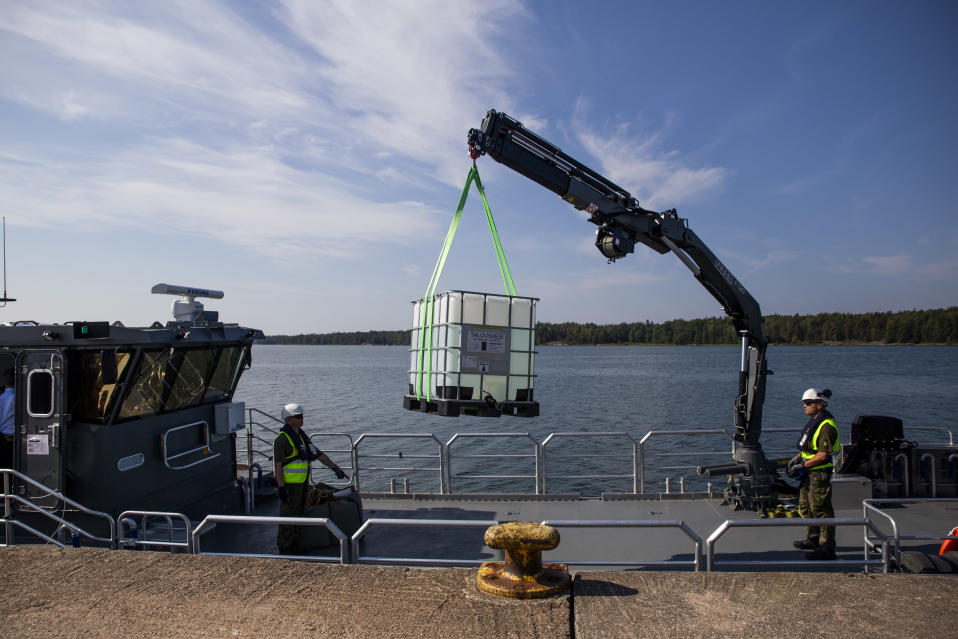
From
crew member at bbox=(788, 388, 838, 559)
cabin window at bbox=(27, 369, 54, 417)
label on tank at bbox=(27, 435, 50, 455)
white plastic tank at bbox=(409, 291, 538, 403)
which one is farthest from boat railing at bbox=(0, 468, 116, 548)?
crew member at bbox=(788, 388, 838, 559)

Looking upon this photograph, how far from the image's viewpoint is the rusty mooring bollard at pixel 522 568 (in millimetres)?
3621

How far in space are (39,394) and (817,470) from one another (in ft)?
30.5

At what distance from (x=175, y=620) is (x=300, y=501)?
11.7 feet

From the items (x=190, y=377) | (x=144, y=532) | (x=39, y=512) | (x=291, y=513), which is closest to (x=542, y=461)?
(x=291, y=513)

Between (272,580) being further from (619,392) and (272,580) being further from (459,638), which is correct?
(619,392)

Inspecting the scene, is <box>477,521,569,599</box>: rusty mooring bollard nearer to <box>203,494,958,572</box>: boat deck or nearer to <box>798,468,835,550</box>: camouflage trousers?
<box>203,494,958,572</box>: boat deck

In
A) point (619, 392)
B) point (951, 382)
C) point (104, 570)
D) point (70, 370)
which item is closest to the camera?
point (104, 570)

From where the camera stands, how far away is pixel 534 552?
3.71 m

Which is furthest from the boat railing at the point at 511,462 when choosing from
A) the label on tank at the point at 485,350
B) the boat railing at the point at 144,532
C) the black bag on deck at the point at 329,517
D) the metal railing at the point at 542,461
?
the boat railing at the point at 144,532

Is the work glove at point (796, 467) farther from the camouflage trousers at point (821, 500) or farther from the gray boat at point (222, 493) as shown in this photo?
the gray boat at point (222, 493)

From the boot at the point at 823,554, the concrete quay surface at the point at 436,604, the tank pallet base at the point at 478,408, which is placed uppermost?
the tank pallet base at the point at 478,408

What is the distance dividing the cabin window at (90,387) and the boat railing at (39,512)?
2.88 feet

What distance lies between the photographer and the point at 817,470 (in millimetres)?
7266

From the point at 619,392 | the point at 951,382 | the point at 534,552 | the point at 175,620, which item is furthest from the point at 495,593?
the point at 951,382
